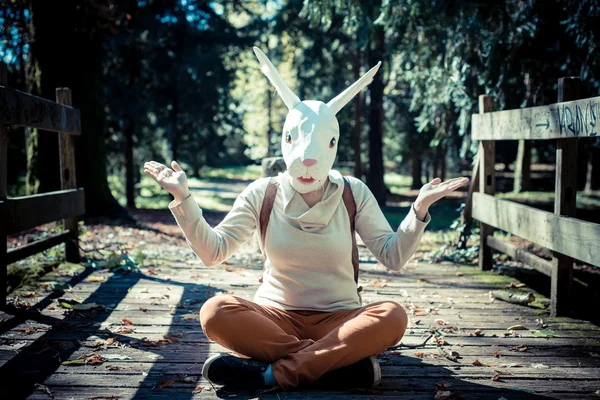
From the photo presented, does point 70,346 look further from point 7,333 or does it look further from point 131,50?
point 131,50

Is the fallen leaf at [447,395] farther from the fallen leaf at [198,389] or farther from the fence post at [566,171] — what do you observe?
the fence post at [566,171]

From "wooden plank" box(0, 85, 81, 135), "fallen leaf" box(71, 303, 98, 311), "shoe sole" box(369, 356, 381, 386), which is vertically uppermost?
"wooden plank" box(0, 85, 81, 135)

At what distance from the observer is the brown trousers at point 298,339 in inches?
128

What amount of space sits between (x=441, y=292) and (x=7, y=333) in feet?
12.7

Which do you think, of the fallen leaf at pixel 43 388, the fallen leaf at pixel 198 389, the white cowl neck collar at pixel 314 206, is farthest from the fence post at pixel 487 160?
the fallen leaf at pixel 43 388

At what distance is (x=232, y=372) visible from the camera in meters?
3.28

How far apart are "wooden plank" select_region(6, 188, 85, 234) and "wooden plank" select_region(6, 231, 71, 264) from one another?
0.84 ft

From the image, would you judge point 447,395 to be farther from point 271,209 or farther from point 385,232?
point 271,209

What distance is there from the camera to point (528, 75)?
1098 centimetres

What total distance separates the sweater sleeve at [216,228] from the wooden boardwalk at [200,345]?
762mm

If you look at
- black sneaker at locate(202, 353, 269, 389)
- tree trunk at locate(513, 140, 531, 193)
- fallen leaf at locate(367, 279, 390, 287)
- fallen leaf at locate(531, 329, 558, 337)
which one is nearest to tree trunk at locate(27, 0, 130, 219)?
fallen leaf at locate(367, 279, 390, 287)

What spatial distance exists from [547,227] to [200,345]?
293 cm

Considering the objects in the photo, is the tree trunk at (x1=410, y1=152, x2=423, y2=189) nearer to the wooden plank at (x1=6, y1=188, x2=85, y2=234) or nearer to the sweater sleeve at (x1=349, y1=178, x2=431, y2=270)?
the wooden plank at (x1=6, y1=188, x2=85, y2=234)

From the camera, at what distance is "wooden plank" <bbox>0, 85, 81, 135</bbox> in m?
4.65
